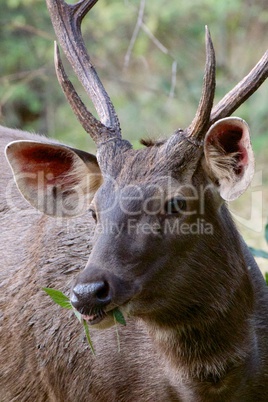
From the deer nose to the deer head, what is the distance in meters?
0.03

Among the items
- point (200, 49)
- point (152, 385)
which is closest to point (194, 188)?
point (152, 385)

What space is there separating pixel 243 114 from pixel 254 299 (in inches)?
309

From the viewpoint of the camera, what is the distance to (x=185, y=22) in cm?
1277

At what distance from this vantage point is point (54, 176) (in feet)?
18.3

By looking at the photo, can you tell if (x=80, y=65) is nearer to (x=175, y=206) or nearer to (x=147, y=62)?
(x=175, y=206)

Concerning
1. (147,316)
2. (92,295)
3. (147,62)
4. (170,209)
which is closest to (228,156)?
(170,209)

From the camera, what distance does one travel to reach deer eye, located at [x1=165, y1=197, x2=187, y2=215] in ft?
16.0

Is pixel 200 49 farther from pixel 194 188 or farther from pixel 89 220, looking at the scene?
pixel 194 188

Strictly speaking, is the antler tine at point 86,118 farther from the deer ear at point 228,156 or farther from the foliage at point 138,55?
the foliage at point 138,55

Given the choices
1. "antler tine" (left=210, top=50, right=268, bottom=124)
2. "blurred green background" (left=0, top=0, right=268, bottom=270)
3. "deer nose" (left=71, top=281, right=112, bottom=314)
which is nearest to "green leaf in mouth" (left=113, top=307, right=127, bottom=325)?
"deer nose" (left=71, top=281, right=112, bottom=314)

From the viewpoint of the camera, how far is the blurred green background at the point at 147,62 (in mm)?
12227

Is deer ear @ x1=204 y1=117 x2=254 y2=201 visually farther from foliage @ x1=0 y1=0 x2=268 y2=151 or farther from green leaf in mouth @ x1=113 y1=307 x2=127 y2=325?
foliage @ x1=0 y1=0 x2=268 y2=151

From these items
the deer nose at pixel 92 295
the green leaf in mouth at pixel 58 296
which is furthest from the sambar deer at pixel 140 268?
the green leaf in mouth at pixel 58 296

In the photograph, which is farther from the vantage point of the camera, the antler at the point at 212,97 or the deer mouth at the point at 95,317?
the antler at the point at 212,97
